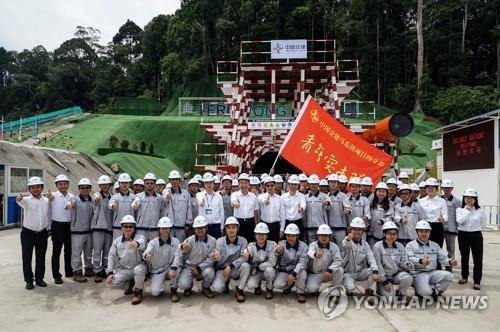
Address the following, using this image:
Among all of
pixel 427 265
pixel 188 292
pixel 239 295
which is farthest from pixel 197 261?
pixel 427 265

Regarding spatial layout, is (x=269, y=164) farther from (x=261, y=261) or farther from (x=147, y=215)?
(x=261, y=261)

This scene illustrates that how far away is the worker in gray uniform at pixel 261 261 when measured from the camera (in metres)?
5.67

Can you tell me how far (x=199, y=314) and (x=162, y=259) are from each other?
1.05 metres

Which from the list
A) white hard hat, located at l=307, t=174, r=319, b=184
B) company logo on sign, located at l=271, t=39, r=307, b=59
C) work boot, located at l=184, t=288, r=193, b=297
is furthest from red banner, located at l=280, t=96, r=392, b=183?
company logo on sign, located at l=271, t=39, r=307, b=59

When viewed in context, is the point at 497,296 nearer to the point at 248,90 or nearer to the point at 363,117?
the point at 248,90

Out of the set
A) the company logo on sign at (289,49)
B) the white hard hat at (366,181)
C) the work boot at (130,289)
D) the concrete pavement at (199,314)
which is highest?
the company logo on sign at (289,49)

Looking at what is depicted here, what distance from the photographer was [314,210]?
22.5 ft

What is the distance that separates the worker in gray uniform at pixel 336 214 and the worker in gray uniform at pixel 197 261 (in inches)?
86.7

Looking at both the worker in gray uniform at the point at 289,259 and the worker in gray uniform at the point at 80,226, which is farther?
the worker in gray uniform at the point at 80,226

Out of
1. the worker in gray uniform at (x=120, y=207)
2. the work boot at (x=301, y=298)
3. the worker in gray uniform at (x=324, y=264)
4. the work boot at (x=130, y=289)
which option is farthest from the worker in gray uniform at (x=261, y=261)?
the worker in gray uniform at (x=120, y=207)

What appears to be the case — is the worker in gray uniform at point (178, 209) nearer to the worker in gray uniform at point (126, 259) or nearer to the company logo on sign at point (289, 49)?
the worker in gray uniform at point (126, 259)

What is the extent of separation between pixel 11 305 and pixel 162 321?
2.20m

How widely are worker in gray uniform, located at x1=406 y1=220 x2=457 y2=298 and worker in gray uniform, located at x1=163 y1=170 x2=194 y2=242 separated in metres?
3.51

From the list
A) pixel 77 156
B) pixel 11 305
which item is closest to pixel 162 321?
pixel 11 305
